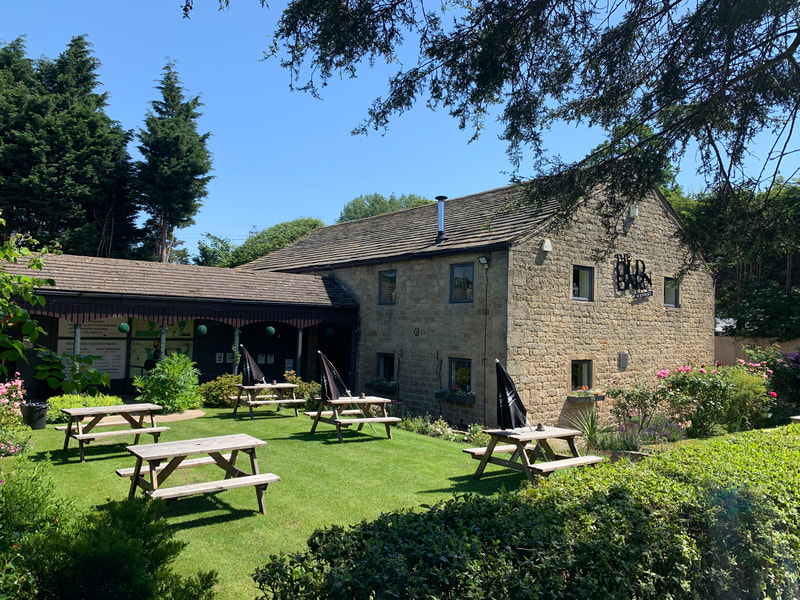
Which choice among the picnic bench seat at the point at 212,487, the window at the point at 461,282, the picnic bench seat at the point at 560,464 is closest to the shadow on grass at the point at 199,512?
Result: the picnic bench seat at the point at 212,487

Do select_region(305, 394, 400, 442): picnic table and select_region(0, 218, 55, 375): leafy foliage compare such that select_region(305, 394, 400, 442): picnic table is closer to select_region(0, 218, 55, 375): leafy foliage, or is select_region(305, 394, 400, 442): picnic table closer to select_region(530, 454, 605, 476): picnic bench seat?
select_region(530, 454, 605, 476): picnic bench seat

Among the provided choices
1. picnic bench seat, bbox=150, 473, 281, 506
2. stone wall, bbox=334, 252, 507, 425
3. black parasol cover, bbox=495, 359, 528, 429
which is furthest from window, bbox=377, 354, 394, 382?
picnic bench seat, bbox=150, 473, 281, 506

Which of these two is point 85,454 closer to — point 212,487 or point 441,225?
point 212,487

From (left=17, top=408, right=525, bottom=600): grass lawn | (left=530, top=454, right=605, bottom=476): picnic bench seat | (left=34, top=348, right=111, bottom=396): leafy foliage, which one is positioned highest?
(left=34, top=348, right=111, bottom=396): leafy foliage

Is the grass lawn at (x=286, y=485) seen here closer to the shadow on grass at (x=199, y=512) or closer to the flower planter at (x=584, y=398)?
the shadow on grass at (x=199, y=512)

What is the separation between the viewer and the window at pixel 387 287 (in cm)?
1814

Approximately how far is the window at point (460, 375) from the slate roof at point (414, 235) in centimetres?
313

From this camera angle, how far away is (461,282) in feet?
51.5

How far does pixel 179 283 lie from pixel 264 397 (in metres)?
4.44

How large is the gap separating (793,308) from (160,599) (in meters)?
27.4

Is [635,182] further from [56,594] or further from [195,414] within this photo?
[195,414]

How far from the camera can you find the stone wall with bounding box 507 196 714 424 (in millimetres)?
14562

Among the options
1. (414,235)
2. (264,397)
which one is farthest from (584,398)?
(264,397)

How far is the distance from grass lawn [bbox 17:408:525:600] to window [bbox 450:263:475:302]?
15.8 ft
